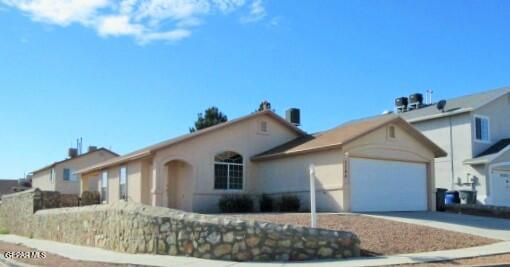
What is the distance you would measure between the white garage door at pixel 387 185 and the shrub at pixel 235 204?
487 cm

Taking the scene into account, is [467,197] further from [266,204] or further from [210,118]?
[210,118]

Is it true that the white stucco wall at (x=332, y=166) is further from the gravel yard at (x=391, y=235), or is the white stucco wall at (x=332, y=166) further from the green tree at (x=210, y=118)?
the green tree at (x=210, y=118)

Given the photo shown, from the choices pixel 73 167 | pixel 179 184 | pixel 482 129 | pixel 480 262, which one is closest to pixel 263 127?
pixel 179 184

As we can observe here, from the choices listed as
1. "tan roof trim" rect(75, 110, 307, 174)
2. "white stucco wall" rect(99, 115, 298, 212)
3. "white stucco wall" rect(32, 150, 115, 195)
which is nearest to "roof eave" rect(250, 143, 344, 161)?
"white stucco wall" rect(99, 115, 298, 212)

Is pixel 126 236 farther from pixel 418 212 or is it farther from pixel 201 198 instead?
pixel 418 212

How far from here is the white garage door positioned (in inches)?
887

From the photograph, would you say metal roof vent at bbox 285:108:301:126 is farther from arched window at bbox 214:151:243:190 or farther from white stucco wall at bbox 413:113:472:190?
white stucco wall at bbox 413:113:472:190

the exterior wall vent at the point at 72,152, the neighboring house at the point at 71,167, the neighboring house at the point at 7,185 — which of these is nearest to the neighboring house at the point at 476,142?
the neighboring house at the point at 71,167

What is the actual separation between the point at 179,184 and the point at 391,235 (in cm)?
1232

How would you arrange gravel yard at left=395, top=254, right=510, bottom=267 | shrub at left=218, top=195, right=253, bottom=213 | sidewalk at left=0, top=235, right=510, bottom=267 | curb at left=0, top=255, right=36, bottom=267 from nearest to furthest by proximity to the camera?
gravel yard at left=395, top=254, right=510, bottom=267, sidewalk at left=0, top=235, right=510, bottom=267, curb at left=0, top=255, right=36, bottom=267, shrub at left=218, top=195, right=253, bottom=213

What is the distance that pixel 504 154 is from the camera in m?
30.1

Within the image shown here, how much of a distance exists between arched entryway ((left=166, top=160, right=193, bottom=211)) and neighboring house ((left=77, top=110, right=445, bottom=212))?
44 millimetres

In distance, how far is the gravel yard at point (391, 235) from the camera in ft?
47.5

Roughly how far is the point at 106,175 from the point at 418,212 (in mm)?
16413
